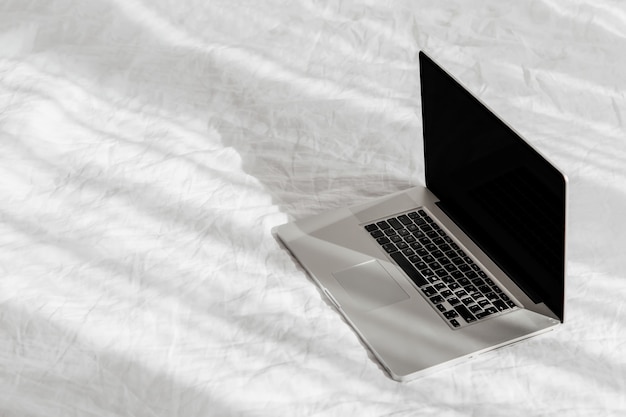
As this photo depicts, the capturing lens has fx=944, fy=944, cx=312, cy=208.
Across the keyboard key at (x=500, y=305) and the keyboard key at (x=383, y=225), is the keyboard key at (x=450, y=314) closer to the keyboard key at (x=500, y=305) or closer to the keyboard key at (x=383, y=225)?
the keyboard key at (x=500, y=305)

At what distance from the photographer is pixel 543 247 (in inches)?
47.0

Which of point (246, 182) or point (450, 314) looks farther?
point (246, 182)

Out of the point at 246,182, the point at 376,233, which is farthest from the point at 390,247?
the point at 246,182

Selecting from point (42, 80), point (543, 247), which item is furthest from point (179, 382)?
point (42, 80)

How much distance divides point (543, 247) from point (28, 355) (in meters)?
0.67

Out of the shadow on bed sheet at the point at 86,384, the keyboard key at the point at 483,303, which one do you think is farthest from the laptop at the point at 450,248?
the shadow on bed sheet at the point at 86,384

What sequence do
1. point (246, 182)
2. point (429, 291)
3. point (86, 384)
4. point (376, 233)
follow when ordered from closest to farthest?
point (86, 384), point (429, 291), point (376, 233), point (246, 182)

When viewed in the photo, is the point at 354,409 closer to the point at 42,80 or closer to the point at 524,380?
the point at 524,380

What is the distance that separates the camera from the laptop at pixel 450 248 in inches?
46.4

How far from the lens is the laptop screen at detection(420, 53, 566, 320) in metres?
1.16

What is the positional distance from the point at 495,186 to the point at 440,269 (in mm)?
138

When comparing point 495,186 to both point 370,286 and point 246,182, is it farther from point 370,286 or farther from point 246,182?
point 246,182

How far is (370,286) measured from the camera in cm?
129

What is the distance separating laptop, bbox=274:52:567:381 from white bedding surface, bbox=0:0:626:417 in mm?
31
